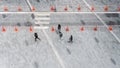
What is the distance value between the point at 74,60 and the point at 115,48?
6.20 meters

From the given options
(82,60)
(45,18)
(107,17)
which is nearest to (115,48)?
(82,60)

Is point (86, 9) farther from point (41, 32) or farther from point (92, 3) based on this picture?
point (41, 32)

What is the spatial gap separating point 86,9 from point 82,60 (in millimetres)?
14766

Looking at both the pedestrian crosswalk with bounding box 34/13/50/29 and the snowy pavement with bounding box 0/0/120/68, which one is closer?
the snowy pavement with bounding box 0/0/120/68

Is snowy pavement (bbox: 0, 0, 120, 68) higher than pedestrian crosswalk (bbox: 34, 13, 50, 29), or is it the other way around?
pedestrian crosswalk (bbox: 34, 13, 50, 29)

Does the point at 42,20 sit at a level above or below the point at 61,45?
above

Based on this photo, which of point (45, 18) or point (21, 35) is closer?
point (21, 35)

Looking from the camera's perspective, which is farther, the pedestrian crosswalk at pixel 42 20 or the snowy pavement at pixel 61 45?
the pedestrian crosswalk at pixel 42 20

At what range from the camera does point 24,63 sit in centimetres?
3406

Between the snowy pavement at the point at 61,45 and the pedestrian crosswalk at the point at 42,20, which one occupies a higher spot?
the pedestrian crosswalk at the point at 42,20

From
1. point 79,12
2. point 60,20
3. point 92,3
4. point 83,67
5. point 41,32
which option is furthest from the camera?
point 92,3

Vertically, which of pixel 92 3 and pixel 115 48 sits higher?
pixel 92 3

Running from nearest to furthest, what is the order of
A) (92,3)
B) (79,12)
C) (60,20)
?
1. (60,20)
2. (79,12)
3. (92,3)

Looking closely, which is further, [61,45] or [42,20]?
[42,20]
